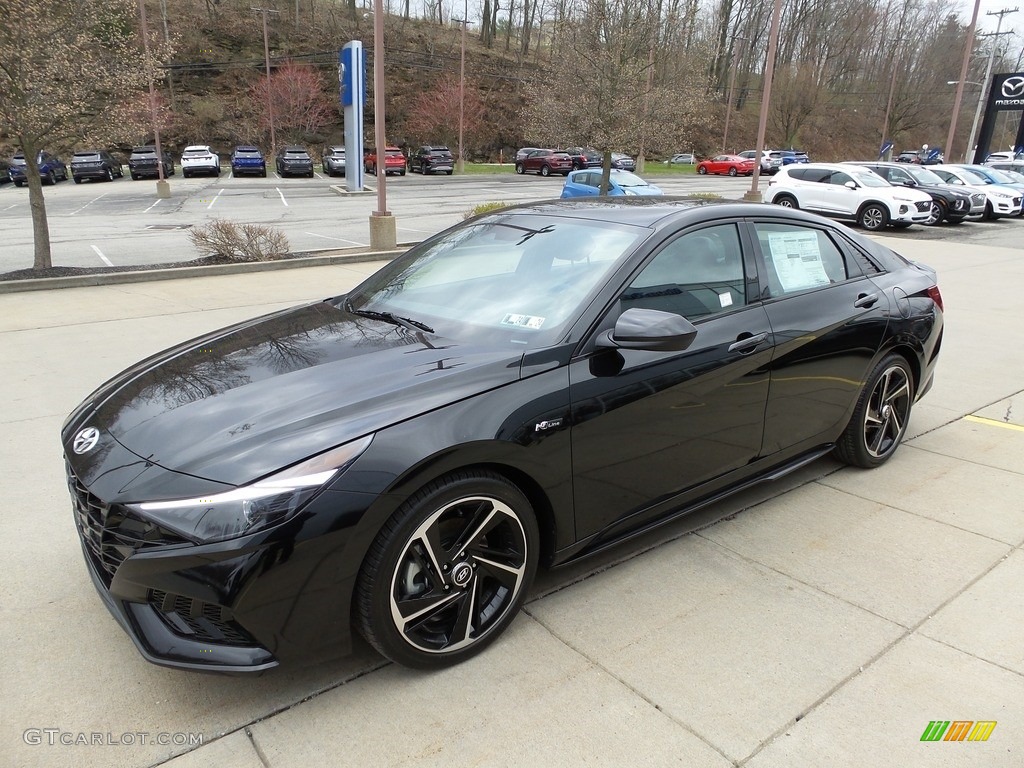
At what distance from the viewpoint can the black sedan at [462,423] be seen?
86.0 inches

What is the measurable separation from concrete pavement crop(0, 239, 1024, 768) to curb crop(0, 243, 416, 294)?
6.19 metres

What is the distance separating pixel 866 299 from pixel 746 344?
1.20 meters

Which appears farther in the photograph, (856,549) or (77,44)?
(77,44)

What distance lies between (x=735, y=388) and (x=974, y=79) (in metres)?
95.2

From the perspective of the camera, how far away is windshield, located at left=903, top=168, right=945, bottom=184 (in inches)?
922

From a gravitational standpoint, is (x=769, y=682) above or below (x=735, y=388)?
below

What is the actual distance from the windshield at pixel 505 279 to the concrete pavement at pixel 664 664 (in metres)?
1.13

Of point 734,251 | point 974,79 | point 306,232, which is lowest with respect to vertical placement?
point 306,232

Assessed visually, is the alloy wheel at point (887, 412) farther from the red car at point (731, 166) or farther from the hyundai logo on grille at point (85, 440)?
the red car at point (731, 166)

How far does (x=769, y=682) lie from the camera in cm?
257

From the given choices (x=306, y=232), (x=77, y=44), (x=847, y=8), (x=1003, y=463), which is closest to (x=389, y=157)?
(x=306, y=232)

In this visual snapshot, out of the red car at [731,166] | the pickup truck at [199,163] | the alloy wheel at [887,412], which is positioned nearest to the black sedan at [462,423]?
the alloy wheel at [887,412]

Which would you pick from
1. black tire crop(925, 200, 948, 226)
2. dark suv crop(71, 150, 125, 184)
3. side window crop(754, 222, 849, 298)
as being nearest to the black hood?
side window crop(754, 222, 849, 298)

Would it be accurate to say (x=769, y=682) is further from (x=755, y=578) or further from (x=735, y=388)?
(x=735, y=388)
